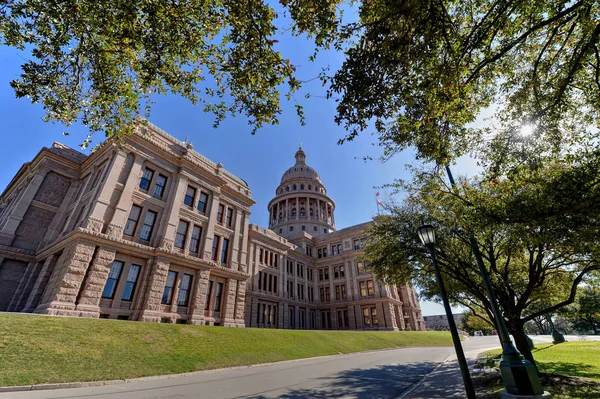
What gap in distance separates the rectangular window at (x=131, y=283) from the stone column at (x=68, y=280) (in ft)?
9.15

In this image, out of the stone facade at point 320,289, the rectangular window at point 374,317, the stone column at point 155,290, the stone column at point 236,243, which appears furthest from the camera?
the rectangular window at point 374,317

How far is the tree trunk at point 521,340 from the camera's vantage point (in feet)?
32.6

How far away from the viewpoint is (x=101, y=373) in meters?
9.20

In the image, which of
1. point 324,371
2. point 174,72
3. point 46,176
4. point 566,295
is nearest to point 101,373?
point 324,371

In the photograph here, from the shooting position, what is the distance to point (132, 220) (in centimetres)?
2066

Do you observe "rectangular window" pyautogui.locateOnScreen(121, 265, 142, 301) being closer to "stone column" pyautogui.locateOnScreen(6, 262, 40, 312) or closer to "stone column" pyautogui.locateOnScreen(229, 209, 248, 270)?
"stone column" pyautogui.locateOnScreen(6, 262, 40, 312)

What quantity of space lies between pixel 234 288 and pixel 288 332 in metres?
7.24

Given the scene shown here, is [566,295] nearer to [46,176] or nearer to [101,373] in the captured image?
[101,373]

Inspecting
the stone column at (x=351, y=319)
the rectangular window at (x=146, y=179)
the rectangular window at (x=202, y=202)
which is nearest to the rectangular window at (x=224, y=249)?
the rectangular window at (x=202, y=202)

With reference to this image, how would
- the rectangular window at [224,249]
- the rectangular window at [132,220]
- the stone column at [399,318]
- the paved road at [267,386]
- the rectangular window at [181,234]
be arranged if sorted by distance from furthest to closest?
the stone column at [399,318] → the rectangular window at [224,249] → the rectangular window at [181,234] → the rectangular window at [132,220] → the paved road at [267,386]

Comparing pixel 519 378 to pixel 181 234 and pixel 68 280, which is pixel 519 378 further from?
pixel 181 234

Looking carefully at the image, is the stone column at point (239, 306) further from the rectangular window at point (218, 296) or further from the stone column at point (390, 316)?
the stone column at point (390, 316)

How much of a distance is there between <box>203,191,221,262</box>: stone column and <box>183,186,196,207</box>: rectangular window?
1985 mm

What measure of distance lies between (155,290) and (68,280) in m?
5.13
